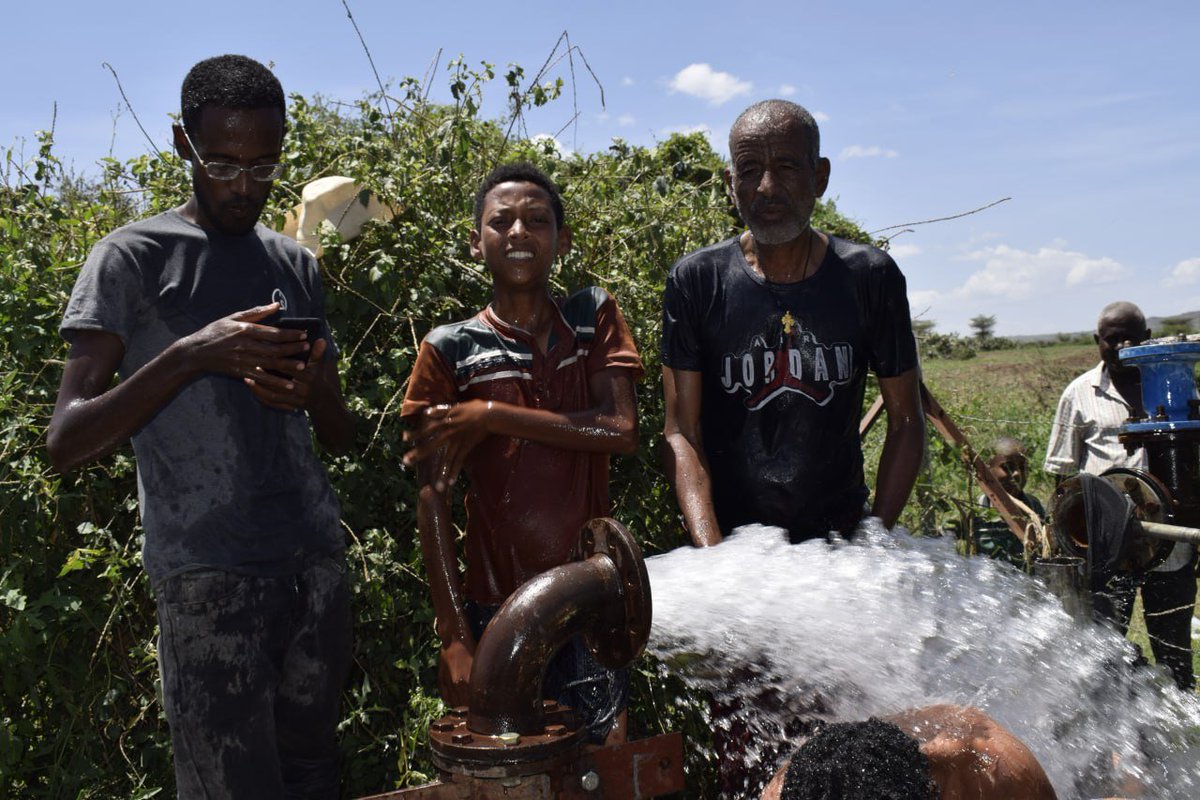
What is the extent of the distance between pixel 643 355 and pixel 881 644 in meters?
1.68

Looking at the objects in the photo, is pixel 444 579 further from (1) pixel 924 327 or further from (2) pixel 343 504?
(1) pixel 924 327

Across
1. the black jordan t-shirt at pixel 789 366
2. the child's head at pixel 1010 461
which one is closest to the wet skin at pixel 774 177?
the black jordan t-shirt at pixel 789 366

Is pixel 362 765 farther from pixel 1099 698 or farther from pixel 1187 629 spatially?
pixel 1187 629

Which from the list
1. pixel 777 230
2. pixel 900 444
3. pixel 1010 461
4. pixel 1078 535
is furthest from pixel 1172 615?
pixel 777 230

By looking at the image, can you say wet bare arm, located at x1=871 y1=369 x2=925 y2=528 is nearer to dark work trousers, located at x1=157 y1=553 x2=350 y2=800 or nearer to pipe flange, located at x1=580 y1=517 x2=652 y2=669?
pipe flange, located at x1=580 y1=517 x2=652 y2=669

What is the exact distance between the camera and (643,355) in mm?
3904

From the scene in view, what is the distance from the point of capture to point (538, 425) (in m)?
2.73

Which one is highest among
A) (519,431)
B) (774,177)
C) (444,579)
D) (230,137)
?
(230,137)

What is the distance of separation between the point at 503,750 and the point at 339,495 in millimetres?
2024

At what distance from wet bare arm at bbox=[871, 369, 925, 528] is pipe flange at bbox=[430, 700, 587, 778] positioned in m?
1.60

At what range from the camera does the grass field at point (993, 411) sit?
5484 millimetres

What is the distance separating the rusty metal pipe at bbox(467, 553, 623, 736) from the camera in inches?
65.2

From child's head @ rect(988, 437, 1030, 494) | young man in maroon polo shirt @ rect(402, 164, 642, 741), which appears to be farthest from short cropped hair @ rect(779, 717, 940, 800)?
child's head @ rect(988, 437, 1030, 494)

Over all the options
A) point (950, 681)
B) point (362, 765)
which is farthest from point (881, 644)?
point (362, 765)
